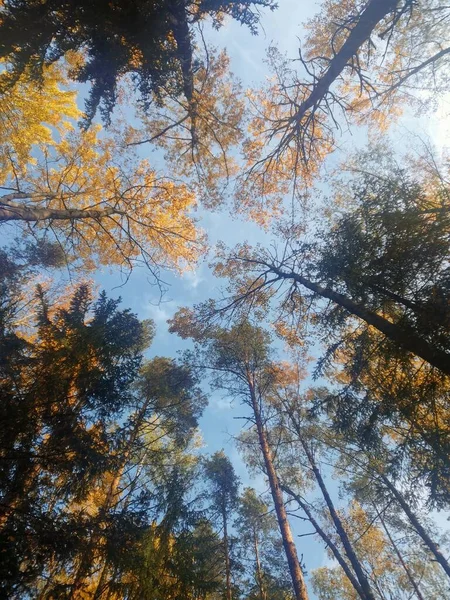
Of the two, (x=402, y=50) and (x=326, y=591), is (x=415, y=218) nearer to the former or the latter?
(x=402, y=50)

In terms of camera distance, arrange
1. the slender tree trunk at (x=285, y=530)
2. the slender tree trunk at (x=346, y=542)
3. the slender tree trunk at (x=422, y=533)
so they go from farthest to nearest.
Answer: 1. the slender tree trunk at (x=422, y=533)
2. the slender tree trunk at (x=346, y=542)
3. the slender tree trunk at (x=285, y=530)

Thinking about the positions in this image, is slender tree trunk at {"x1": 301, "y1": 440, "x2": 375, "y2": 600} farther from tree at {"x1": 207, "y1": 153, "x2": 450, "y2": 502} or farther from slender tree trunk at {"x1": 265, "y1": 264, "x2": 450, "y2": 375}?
slender tree trunk at {"x1": 265, "y1": 264, "x2": 450, "y2": 375}

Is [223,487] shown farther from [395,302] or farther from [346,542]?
[395,302]

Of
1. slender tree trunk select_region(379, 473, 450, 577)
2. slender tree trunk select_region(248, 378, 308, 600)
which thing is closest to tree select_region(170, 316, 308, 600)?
slender tree trunk select_region(248, 378, 308, 600)

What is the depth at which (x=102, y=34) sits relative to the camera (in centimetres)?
452

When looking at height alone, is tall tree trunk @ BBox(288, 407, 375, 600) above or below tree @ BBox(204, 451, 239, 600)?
A: below

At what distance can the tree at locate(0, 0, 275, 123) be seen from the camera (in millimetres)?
4074

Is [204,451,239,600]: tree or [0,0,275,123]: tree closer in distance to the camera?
[0,0,275,123]: tree

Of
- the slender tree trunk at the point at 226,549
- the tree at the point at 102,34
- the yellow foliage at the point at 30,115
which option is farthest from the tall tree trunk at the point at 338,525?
the yellow foliage at the point at 30,115

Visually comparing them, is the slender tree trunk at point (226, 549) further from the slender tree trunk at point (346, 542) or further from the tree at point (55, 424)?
the tree at point (55, 424)

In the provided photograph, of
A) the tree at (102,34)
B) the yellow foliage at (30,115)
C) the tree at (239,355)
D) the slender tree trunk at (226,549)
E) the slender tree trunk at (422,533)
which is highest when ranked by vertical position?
the yellow foliage at (30,115)

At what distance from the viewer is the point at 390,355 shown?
16.9ft

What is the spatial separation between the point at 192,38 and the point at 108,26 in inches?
74.6

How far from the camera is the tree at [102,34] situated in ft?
13.4
